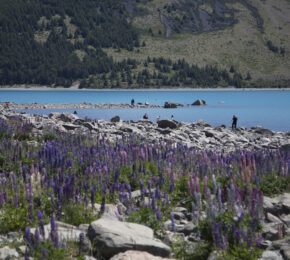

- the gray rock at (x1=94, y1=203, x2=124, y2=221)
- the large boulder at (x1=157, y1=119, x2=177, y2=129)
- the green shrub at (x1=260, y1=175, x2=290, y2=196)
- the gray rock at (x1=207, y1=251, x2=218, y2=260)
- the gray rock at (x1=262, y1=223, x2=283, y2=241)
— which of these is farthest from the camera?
the large boulder at (x1=157, y1=119, x2=177, y2=129)

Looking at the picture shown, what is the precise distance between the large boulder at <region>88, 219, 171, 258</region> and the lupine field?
0.38 m

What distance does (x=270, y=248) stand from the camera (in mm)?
6336

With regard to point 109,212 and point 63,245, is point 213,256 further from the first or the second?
point 109,212

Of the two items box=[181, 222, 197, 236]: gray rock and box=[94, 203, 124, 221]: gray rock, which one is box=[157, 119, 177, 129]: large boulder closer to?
box=[94, 203, 124, 221]: gray rock

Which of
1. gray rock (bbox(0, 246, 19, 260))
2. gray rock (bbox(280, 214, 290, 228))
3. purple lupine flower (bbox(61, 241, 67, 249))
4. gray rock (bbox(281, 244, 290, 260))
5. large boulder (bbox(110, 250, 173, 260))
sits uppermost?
purple lupine flower (bbox(61, 241, 67, 249))

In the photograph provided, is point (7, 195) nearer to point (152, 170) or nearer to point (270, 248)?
point (152, 170)

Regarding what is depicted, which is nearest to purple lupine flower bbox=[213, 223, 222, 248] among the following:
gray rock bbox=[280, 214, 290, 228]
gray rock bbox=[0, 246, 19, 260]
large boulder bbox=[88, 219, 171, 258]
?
large boulder bbox=[88, 219, 171, 258]

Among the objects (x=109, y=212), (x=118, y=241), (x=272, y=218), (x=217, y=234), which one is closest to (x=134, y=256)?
(x=118, y=241)

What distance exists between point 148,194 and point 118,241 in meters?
2.60

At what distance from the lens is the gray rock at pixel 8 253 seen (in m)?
5.34

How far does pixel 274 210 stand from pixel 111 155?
161 inches

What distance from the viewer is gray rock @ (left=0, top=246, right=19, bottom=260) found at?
5.34 meters

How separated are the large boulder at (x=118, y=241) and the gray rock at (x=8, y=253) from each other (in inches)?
40.3

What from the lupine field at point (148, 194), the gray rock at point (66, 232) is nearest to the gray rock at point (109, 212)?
the lupine field at point (148, 194)
